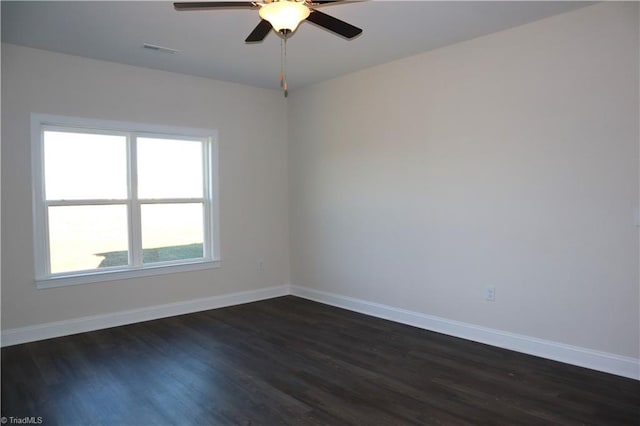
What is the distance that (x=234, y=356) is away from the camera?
11.5 ft

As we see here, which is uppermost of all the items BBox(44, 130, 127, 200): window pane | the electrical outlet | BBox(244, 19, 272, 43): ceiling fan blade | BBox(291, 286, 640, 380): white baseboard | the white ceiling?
the white ceiling

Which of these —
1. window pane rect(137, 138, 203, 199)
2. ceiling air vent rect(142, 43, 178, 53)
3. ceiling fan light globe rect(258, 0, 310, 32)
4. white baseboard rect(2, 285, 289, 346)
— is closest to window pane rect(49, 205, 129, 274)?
window pane rect(137, 138, 203, 199)

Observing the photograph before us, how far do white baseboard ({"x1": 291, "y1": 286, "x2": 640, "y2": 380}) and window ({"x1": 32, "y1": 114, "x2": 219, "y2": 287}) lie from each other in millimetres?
1935

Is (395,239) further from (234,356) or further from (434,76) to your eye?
(234,356)

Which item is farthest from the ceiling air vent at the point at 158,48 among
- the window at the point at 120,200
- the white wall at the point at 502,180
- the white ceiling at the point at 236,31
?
the white wall at the point at 502,180

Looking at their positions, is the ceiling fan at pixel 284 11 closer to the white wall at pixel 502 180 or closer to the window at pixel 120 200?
the white wall at pixel 502 180

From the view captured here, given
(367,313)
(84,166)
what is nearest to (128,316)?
(84,166)

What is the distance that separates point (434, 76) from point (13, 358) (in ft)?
14.4

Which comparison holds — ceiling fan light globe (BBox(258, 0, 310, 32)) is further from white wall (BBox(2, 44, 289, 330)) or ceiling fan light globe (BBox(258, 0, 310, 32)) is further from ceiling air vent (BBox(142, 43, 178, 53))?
white wall (BBox(2, 44, 289, 330))

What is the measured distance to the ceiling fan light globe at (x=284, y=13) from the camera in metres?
2.15

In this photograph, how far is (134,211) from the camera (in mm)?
4555

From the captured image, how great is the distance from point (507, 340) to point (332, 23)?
289 cm

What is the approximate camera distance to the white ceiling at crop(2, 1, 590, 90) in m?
3.07

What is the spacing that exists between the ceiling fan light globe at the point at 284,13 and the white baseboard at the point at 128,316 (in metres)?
3.50
